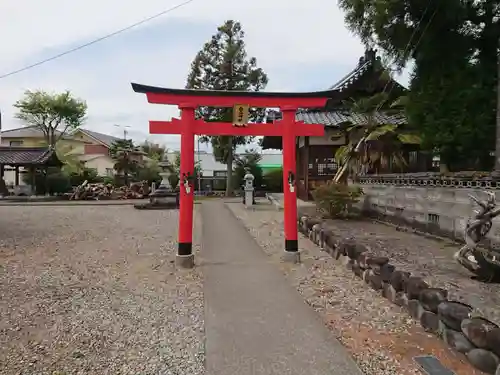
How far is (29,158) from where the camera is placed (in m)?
26.3

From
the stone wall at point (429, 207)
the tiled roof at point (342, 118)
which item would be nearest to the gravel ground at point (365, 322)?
the stone wall at point (429, 207)

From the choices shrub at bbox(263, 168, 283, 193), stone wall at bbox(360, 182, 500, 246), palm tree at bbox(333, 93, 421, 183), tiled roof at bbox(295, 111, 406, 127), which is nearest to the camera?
stone wall at bbox(360, 182, 500, 246)

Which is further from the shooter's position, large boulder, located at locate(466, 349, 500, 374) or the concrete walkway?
the concrete walkway

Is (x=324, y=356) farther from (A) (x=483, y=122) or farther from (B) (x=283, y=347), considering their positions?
(A) (x=483, y=122)

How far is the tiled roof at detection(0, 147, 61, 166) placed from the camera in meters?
25.9

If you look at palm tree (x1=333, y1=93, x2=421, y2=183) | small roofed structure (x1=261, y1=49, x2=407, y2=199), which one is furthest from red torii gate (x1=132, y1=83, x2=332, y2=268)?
small roofed structure (x1=261, y1=49, x2=407, y2=199)

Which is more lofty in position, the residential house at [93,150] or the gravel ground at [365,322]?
the residential house at [93,150]

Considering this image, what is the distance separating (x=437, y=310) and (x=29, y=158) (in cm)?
2688

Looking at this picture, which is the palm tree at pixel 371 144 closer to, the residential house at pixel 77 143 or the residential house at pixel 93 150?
the residential house at pixel 93 150

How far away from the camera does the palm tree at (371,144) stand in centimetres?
1359

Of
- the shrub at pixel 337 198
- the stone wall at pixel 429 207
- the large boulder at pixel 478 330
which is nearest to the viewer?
the large boulder at pixel 478 330

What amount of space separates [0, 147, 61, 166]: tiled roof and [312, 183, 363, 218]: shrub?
65.4 ft

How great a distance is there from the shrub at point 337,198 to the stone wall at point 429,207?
2.05 ft

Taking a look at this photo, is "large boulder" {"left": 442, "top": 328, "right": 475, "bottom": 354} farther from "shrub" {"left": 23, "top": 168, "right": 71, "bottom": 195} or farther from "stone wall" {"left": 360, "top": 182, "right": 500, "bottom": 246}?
"shrub" {"left": 23, "top": 168, "right": 71, "bottom": 195}
